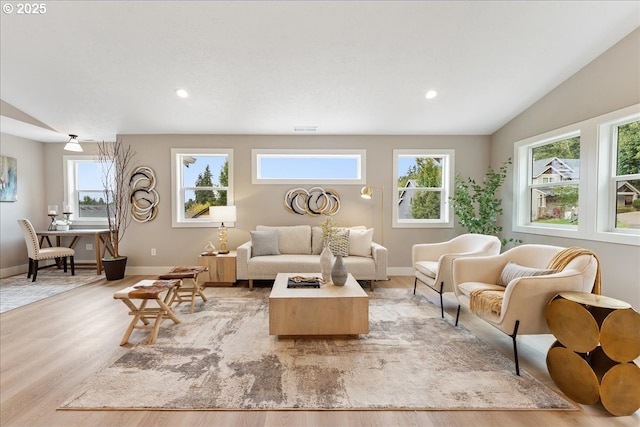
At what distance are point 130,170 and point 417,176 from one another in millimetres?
4892

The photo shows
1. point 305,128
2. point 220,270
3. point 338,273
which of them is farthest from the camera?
point 305,128

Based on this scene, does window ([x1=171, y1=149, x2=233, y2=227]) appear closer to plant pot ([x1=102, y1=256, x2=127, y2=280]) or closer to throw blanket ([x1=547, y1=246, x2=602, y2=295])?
plant pot ([x1=102, y1=256, x2=127, y2=280])

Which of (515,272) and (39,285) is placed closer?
Result: (515,272)

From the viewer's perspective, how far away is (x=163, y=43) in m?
3.04

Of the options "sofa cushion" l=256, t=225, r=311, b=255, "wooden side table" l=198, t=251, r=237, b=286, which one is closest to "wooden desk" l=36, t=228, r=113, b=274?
"wooden side table" l=198, t=251, r=237, b=286

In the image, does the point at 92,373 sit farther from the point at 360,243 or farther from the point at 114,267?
the point at 360,243

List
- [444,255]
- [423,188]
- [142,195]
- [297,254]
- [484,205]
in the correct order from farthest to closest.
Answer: [423,188], [142,195], [297,254], [484,205], [444,255]

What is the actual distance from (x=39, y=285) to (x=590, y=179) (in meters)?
7.35

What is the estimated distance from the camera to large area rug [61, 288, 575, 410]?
1.79m

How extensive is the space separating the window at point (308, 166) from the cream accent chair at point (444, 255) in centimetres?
168

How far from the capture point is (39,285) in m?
4.34

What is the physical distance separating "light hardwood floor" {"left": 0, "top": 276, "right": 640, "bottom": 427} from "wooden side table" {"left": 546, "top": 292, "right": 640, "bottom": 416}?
98 millimetres

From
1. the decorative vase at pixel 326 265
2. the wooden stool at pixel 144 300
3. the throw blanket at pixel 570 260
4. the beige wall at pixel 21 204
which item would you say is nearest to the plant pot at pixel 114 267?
the beige wall at pixel 21 204

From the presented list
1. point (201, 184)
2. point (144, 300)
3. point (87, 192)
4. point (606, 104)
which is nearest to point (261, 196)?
point (201, 184)
